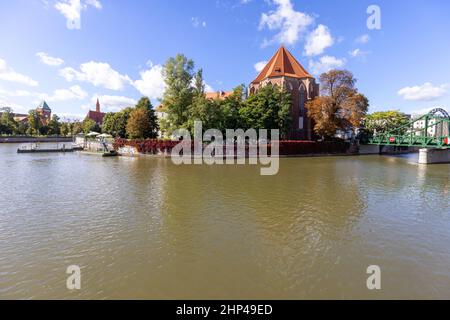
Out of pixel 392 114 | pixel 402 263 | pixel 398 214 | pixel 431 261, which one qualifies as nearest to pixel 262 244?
pixel 402 263

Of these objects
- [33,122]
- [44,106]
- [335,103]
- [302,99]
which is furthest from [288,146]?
[44,106]

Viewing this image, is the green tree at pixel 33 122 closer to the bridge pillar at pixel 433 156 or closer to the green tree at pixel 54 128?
the green tree at pixel 54 128

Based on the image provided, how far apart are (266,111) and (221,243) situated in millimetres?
36758

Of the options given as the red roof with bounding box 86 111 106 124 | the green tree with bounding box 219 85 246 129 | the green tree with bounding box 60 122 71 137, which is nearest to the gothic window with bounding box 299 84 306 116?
the green tree with bounding box 219 85 246 129

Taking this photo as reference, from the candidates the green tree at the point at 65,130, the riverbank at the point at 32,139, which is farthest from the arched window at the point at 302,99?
the green tree at the point at 65,130

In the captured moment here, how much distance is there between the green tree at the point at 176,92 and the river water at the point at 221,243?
79.5 feet

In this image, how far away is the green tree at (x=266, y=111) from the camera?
42.3 meters

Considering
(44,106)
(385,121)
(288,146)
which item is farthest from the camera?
(44,106)

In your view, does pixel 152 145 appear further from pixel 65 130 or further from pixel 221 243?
pixel 65 130

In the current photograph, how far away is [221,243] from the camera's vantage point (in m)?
8.58

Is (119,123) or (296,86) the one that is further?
(119,123)

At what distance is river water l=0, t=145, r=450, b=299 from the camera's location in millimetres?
6109

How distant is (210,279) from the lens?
641cm

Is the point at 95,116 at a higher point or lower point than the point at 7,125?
higher
